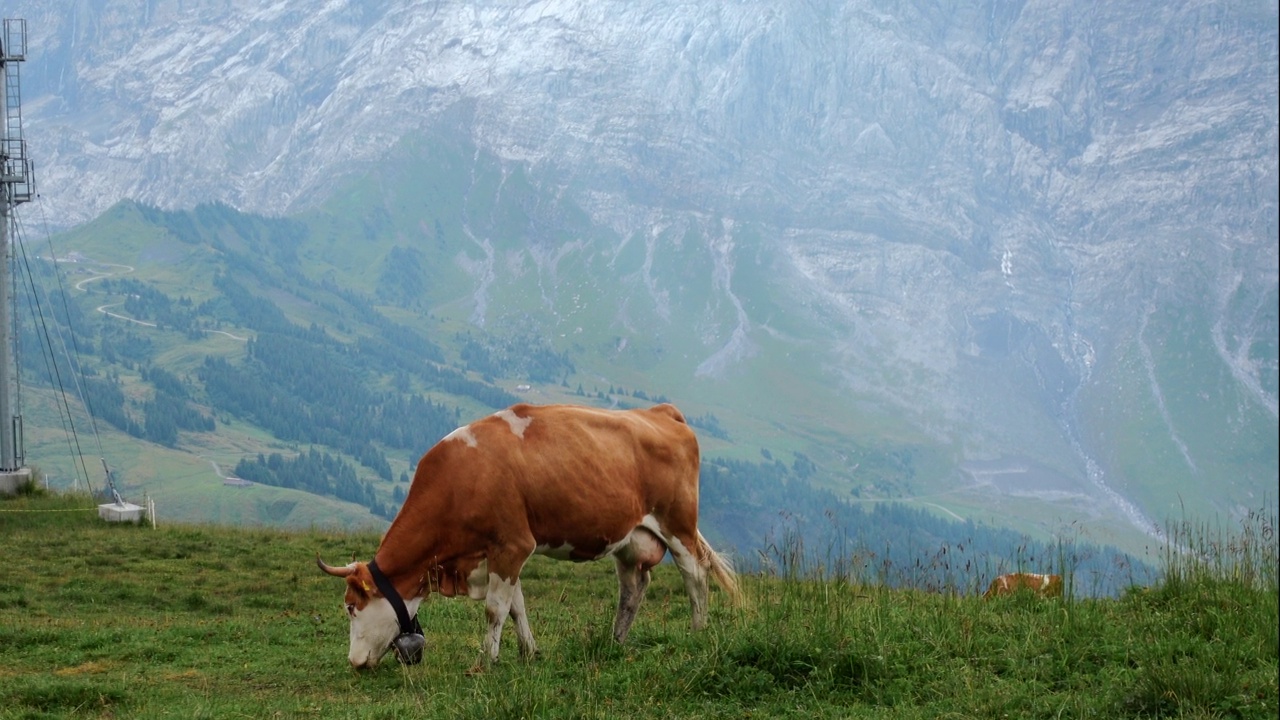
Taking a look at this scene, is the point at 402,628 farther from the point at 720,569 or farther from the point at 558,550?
the point at 720,569

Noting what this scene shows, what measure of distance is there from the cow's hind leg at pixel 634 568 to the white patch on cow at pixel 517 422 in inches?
63.9

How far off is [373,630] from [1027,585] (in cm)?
689

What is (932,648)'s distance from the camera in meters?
10.6

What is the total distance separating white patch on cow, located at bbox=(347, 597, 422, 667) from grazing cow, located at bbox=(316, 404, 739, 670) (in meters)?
0.01

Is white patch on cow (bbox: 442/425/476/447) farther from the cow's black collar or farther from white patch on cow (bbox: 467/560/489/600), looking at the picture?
the cow's black collar

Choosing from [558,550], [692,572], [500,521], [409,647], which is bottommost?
[409,647]

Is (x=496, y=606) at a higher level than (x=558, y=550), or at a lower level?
lower

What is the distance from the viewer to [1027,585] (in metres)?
13.2

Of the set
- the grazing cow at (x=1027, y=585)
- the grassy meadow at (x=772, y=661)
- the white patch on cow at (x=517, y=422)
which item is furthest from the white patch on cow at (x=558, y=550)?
the grazing cow at (x=1027, y=585)

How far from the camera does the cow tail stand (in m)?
13.7

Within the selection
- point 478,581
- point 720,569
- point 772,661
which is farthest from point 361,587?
point 772,661

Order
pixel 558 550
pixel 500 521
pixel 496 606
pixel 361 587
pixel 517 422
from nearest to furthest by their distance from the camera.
→ pixel 496 606 < pixel 500 521 < pixel 361 587 < pixel 558 550 < pixel 517 422

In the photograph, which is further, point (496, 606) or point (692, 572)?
point (692, 572)

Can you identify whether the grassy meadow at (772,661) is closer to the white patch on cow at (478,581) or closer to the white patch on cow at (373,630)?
the white patch on cow at (373,630)
